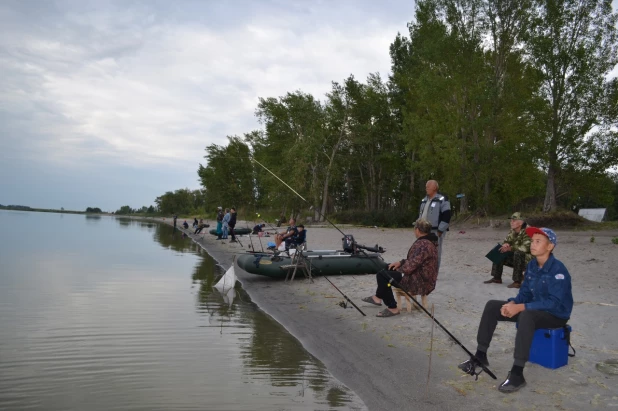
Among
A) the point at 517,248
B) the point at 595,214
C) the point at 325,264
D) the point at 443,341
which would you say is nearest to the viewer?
the point at 443,341

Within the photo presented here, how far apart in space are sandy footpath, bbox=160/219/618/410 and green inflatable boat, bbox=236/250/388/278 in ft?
0.72

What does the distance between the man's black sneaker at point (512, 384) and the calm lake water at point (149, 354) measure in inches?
51.4

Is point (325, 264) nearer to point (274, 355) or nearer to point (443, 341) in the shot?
point (274, 355)

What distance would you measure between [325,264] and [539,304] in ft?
23.7

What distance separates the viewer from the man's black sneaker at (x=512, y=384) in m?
4.34

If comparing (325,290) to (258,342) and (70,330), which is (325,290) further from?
(70,330)

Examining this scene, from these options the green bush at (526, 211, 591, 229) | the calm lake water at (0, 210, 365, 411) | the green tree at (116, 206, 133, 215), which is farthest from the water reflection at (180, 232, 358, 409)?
the green tree at (116, 206, 133, 215)

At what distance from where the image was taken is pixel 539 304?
14.7 ft

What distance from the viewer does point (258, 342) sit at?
270 inches

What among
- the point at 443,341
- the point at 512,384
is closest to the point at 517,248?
the point at 443,341

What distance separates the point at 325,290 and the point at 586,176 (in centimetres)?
1926

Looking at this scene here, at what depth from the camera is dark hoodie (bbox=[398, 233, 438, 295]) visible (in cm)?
687

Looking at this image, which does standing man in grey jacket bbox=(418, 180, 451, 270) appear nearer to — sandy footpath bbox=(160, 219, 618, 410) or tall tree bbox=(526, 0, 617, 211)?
sandy footpath bbox=(160, 219, 618, 410)

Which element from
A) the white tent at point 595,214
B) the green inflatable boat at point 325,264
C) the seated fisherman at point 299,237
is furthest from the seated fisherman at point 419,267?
the white tent at point 595,214
